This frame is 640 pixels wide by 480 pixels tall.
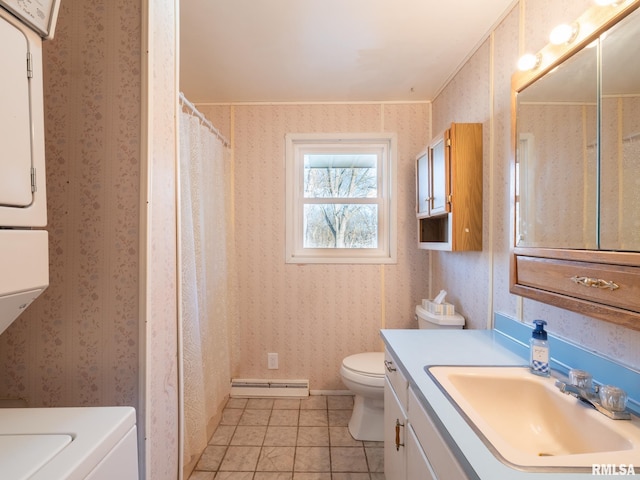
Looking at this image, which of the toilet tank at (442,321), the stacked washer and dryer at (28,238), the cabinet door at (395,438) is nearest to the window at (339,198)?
the toilet tank at (442,321)

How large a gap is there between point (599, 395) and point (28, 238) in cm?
142

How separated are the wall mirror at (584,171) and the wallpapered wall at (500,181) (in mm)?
148

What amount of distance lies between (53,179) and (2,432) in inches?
25.1

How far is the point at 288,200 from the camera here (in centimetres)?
238

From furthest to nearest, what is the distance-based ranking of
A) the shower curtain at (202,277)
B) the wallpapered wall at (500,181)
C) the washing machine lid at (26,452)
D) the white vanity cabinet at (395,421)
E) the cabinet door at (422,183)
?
1. the cabinet door at (422,183)
2. the shower curtain at (202,277)
3. the white vanity cabinet at (395,421)
4. the wallpapered wall at (500,181)
5. the washing machine lid at (26,452)

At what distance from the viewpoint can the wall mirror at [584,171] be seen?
0.77 m

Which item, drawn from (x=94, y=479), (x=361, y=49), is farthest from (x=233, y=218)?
(x=94, y=479)

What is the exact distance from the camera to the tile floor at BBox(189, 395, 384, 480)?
1.60 metres

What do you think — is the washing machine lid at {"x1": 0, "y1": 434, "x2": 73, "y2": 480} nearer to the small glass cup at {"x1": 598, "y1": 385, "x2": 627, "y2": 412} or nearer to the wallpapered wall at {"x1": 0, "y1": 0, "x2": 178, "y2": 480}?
the wallpapered wall at {"x1": 0, "y1": 0, "x2": 178, "y2": 480}

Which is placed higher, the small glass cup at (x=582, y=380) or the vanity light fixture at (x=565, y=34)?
the vanity light fixture at (x=565, y=34)

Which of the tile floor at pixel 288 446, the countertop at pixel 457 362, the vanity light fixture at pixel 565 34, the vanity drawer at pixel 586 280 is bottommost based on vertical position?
the tile floor at pixel 288 446

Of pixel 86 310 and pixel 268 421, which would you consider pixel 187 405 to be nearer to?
pixel 268 421

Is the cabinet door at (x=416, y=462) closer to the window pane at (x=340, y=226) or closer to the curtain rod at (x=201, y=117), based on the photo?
the window pane at (x=340, y=226)

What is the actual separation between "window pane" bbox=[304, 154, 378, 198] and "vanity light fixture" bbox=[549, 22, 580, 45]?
5.00ft
